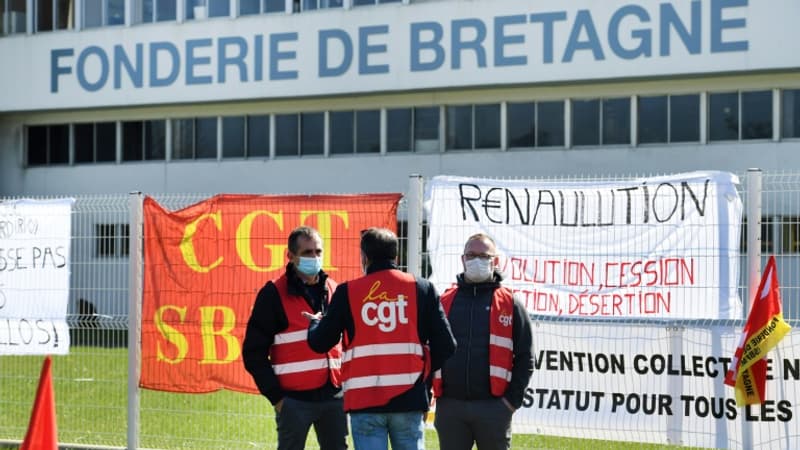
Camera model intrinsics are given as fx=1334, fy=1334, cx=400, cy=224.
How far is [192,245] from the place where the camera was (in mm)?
10453

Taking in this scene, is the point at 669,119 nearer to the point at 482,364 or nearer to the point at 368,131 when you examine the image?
the point at 368,131

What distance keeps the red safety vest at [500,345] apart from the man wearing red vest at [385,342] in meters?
0.39

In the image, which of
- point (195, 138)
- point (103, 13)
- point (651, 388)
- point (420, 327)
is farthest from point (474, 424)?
point (103, 13)

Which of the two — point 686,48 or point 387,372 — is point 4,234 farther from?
point 686,48

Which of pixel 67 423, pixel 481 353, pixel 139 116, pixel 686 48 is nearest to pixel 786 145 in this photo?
pixel 686 48

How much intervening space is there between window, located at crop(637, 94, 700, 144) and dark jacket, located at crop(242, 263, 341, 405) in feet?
83.0

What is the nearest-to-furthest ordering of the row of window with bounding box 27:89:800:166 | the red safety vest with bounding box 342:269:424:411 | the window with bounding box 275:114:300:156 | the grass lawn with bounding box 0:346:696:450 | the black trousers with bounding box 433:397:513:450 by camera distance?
1. the red safety vest with bounding box 342:269:424:411
2. the black trousers with bounding box 433:397:513:450
3. the grass lawn with bounding box 0:346:696:450
4. the row of window with bounding box 27:89:800:166
5. the window with bounding box 275:114:300:156

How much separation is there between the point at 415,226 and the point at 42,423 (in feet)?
13.6

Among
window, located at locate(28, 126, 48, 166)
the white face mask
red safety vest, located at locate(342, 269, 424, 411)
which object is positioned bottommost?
red safety vest, located at locate(342, 269, 424, 411)

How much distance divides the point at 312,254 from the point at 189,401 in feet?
26.7

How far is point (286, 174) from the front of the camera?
36.1m

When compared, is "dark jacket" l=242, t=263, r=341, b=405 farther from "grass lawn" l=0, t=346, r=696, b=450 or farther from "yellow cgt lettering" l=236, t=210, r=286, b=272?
"grass lawn" l=0, t=346, r=696, b=450

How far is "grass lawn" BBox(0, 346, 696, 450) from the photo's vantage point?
11102 millimetres

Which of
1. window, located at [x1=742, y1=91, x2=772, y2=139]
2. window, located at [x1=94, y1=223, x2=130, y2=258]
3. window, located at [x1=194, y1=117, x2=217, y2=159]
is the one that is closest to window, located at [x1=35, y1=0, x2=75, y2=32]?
window, located at [x1=194, y1=117, x2=217, y2=159]
